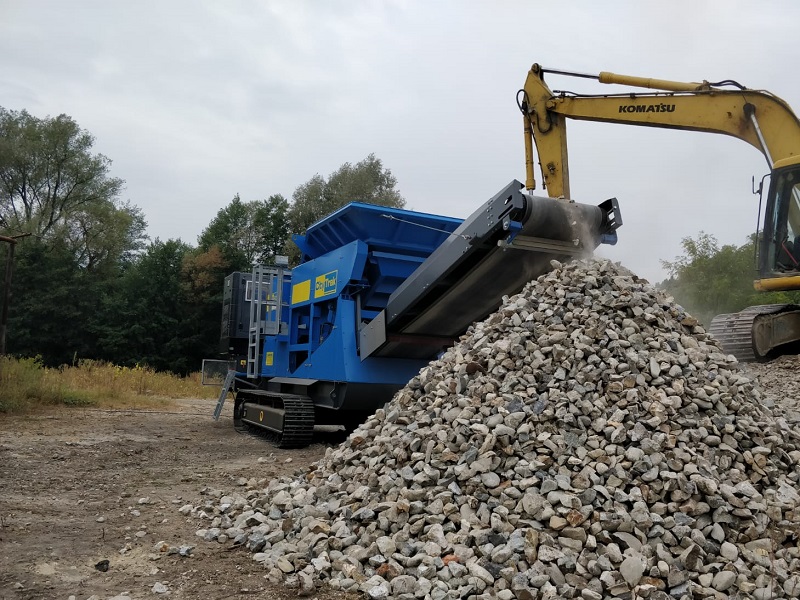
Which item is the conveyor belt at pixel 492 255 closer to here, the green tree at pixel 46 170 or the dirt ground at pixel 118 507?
the dirt ground at pixel 118 507

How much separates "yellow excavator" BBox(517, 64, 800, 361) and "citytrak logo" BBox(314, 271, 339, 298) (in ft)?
8.12


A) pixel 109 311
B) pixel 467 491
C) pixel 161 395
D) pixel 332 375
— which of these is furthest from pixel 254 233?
pixel 467 491

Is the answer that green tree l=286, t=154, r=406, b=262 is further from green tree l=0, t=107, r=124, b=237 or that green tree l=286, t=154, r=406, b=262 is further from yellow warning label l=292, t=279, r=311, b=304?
yellow warning label l=292, t=279, r=311, b=304

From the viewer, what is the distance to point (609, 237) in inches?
234

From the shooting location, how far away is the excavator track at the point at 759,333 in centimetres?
859

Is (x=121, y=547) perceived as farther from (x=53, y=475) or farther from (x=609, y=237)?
(x=609, y=237)

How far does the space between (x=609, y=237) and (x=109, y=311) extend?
25239mm

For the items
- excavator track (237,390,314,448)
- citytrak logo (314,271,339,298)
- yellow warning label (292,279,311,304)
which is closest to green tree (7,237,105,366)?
yellow warning label (292,279,311,304)

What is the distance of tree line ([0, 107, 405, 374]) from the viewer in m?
26.1

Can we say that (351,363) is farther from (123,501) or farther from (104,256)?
(104,256)

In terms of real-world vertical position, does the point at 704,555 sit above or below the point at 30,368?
below

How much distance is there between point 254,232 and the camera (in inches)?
1262

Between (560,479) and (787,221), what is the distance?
5646 mm

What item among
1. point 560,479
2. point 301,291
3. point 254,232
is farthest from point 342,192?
point 560,479
